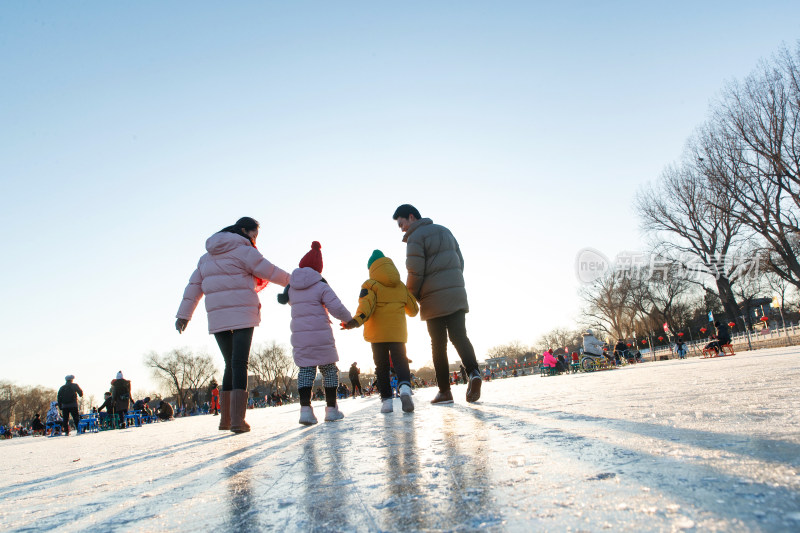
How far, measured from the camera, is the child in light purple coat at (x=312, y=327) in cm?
448

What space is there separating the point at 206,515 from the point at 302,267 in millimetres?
3709

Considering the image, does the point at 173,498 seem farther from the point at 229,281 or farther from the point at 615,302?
the point at 615,302

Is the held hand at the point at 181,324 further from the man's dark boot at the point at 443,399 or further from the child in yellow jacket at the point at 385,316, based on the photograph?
the man's dark boot at the point at 443,399

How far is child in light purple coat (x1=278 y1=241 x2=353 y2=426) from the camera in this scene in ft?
14.7

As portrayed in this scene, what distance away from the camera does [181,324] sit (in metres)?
4.44

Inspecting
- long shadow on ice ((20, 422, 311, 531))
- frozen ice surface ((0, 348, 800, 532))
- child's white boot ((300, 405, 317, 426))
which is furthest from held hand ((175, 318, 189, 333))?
long shadow on ice ((20, 422, 311, 531))

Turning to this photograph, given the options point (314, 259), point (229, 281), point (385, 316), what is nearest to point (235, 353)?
point (229, 281)

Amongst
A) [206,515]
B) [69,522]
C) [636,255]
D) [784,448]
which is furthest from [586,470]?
[636,255]

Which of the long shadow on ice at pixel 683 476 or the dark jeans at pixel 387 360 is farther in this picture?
the dark jeans at pixel 387 360

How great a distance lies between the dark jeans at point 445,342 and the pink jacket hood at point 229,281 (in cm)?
161

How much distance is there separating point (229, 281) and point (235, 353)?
638 millimetres

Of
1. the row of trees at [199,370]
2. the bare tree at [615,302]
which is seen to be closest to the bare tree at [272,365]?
the row of trees at [199,370]

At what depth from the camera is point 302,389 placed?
460cm

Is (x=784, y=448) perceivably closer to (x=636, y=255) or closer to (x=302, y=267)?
(x=302, y=267)
